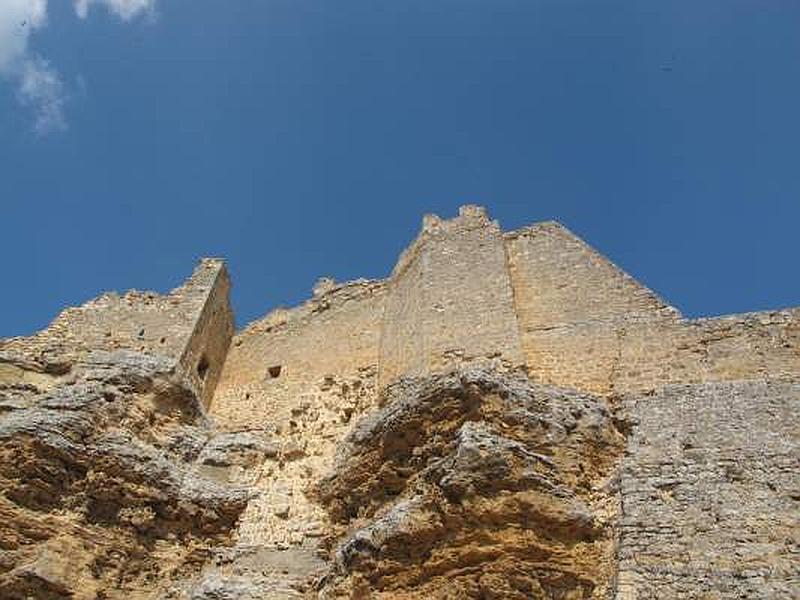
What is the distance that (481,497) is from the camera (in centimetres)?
934

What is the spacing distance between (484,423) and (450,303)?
3577 millimetres

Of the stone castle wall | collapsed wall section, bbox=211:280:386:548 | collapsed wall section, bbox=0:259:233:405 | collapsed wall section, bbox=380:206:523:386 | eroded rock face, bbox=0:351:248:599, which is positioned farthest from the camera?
collapsed wall section, bbox=0:259:233:405

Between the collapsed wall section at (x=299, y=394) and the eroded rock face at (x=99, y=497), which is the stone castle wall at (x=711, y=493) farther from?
the eroded rock face at (x=99, y=497)

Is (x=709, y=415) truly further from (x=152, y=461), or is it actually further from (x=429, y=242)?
(x=152, y=461)

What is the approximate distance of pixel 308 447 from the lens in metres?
13.0

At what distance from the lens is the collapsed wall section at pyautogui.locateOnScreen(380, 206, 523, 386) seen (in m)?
12.5

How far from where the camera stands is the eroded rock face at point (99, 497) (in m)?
10.8

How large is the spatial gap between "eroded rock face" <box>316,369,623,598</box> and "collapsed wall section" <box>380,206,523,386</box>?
50.2 inches

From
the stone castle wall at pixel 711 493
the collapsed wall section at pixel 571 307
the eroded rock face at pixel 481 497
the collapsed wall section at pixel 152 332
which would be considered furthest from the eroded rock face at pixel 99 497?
the stone castle wall at pixel 711 493

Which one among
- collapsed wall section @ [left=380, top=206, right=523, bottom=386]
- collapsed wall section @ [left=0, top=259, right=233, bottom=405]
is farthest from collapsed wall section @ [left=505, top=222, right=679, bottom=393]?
collapsed wall section @ [left=0, top=259, right=233, bottom=405]

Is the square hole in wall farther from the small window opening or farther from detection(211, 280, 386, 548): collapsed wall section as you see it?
detection(211, 280, 386, 548): collapsed wall section

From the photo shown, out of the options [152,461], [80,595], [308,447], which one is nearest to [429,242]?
[308,447]

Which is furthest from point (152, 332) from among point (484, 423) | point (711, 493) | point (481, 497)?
point (711, 493)

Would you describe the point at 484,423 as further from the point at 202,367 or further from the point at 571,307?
the point at 202,367
